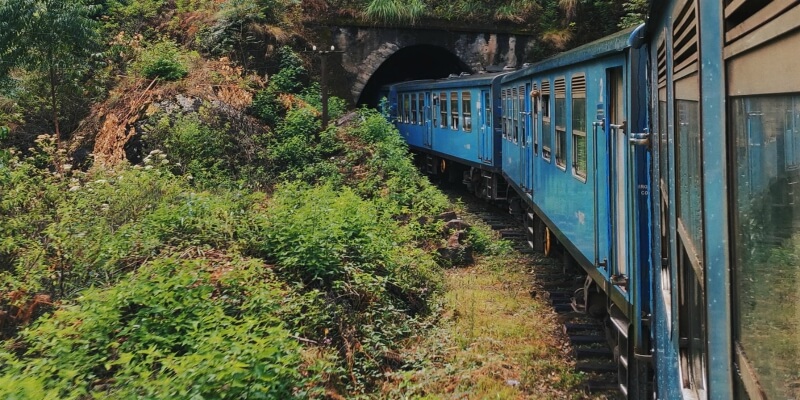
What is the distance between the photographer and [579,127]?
6195mm

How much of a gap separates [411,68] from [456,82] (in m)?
14.2

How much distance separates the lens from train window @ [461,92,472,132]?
15.0 m

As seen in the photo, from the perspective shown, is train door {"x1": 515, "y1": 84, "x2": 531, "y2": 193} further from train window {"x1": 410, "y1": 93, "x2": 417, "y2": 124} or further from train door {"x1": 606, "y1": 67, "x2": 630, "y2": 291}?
train window {"x1": 410, "y1": 93, "x2": 417, "y2": 124}

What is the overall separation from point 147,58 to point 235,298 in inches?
464

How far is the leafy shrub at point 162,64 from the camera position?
15852 mm

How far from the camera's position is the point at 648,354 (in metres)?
4.45

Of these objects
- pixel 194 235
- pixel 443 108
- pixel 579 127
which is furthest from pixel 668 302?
pixel 443 108

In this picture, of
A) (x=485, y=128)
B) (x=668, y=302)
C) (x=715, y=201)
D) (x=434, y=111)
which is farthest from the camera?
(x=434, y=111)

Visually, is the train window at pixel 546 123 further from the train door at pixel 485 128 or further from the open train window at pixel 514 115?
the train door at pixel 485 128

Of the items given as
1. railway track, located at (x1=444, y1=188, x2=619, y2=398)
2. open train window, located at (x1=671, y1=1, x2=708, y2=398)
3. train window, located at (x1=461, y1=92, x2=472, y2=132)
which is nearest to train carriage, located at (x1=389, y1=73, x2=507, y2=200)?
train window, located at (x1=461, y1=92, x2=472, y2=132)

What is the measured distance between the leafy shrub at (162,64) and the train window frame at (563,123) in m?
10.8

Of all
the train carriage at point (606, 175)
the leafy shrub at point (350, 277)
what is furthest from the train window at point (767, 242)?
the leafy shrub at point (350, 277)

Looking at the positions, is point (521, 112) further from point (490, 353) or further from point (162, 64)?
point (162, 64)

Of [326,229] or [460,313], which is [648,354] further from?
[326,229]
